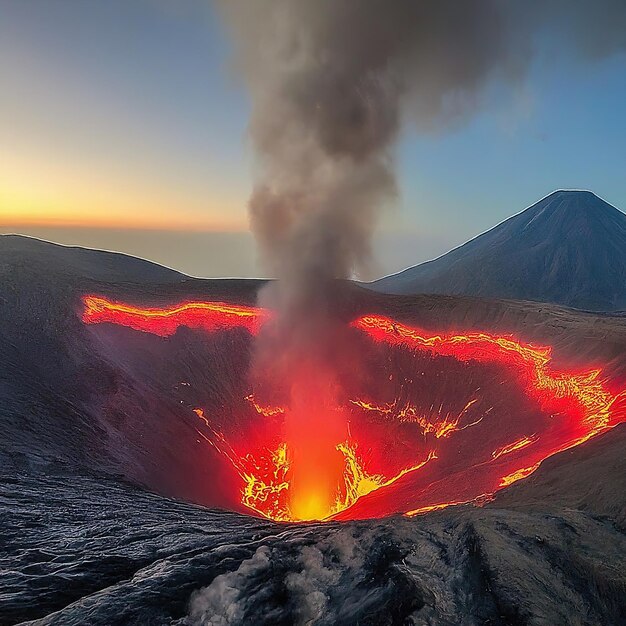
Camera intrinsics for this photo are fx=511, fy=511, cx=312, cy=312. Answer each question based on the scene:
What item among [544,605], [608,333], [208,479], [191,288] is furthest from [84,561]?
[191,288]

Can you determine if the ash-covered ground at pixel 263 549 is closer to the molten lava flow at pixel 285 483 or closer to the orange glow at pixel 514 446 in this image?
the orange glow at pixel 514 446

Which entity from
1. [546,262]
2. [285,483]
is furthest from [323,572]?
[546,262]

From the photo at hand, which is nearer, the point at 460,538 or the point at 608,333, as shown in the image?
the point at 460,538

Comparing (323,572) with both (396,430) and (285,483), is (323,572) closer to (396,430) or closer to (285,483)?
(285,483)

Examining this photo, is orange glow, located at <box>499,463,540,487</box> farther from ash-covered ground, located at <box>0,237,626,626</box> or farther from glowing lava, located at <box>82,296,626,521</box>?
ash-covered ground, located at <box>0,237,626,626</box>

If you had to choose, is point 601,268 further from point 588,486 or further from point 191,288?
point 588,486
